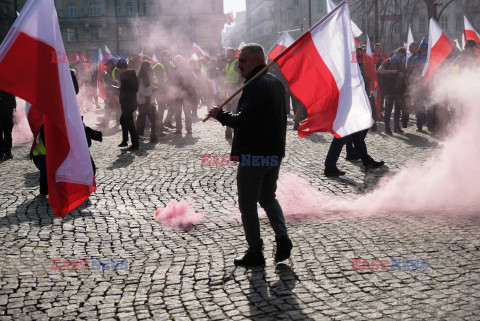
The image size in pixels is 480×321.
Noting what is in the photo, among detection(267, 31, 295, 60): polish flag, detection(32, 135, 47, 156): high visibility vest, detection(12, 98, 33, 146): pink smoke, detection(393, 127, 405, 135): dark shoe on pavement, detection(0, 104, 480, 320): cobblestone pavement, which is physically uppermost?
detection(267, 31, 295, 60): polish flag

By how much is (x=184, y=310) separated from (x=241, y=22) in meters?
167

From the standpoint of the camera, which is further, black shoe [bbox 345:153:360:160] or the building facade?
the building facade

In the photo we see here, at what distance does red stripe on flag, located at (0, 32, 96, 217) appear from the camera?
189 inches

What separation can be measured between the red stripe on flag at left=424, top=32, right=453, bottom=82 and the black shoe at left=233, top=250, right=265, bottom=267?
8.85 metres

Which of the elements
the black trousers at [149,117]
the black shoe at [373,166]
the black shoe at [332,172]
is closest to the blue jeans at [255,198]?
the black shoe at [332,172]

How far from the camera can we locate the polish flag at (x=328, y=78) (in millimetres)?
5699

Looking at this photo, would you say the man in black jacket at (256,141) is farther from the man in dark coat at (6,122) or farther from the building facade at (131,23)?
the building facade at (131,23)

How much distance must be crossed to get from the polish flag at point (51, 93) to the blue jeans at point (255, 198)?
132 centimetres

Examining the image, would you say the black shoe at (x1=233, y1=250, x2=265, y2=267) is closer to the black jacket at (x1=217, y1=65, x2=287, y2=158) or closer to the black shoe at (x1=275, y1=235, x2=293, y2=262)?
the black shoe at (x1=275, y1=235, x2=293, y2=262)

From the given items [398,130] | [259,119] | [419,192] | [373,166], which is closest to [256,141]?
[259,119]

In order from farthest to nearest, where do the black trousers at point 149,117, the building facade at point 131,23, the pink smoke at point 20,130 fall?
1. the building facade at point 131,23
2. the pink smoke at point 20,130
3. the black trousers at point 149,117

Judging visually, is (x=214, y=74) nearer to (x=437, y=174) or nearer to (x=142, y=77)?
(x=142, y=77)

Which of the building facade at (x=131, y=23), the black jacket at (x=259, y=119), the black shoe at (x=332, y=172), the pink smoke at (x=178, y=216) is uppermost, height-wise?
the building facade at (x=131, y=23)

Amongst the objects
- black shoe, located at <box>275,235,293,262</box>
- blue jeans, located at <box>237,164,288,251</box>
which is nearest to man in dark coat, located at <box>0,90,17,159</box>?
blue jeans, located at <box>237,164,288,251</box>
